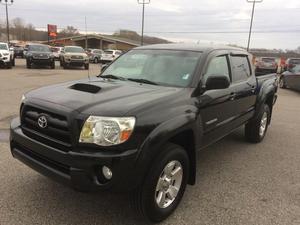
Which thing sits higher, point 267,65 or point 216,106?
point 216,106

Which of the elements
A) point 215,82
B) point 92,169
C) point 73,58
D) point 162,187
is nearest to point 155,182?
point 162,187

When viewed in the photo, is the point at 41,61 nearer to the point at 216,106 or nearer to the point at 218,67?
the point at 218,67

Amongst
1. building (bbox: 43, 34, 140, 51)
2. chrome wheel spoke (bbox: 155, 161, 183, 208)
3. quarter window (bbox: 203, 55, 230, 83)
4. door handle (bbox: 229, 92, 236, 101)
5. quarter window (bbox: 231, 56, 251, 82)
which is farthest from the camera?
building (bbox: 43, 34, 140, 51)

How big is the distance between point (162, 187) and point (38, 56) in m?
22.3

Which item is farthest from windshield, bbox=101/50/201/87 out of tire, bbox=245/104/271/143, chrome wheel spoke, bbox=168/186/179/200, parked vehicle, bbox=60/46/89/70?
parked vehicle, bbox=60/46/89/70

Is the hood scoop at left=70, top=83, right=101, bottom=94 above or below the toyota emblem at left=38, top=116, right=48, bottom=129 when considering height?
above

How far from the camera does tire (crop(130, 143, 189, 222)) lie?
9.98 ft

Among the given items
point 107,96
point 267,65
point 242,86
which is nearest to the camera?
point 107,96

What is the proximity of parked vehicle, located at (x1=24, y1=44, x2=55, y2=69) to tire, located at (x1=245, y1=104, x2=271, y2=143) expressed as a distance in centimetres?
2030

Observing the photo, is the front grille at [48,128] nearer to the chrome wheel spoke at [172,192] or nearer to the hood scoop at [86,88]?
the hood scoop at [86,88]

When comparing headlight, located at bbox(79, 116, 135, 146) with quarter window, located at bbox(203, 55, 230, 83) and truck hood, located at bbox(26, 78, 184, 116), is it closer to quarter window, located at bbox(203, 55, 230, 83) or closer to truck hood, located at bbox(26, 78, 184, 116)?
truck hood, located at bbox(26, 78, 184, 116)

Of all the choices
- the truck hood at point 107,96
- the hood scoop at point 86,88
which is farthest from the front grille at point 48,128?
the hood scoop at point 86,88

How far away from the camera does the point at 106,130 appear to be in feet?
9.36

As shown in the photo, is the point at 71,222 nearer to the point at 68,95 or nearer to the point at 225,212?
the point at 68,95
